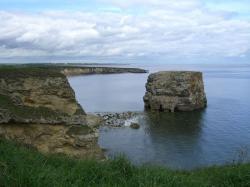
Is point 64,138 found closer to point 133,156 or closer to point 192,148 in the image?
point 133,156

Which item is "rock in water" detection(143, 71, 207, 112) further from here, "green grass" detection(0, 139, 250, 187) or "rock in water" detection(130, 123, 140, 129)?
"green grass" detection(0, 139, 250, 187)

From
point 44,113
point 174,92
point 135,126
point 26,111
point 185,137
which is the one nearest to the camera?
point 26,111

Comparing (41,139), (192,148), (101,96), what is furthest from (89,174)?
(101,96)

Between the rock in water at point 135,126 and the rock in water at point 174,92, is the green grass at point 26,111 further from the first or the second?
the rock in water at point 174,92

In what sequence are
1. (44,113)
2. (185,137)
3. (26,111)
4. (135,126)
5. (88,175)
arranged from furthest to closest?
(135,126)
(185,137)
(44,113)
(26,111)
(88,175)

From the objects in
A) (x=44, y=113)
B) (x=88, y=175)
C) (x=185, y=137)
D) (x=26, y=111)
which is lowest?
(x=185, y=137)

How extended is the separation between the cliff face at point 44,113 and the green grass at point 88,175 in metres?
15.3

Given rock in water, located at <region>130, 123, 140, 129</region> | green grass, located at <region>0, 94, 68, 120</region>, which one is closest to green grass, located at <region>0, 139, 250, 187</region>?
green grass, located at <region>0, 94, 68, 120</region>

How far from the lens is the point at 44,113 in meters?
29.1

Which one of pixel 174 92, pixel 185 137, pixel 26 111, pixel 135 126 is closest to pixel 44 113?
pixel 26 111

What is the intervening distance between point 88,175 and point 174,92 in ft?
224

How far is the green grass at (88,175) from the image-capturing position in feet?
30.2

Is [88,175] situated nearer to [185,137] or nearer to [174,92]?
[185,137]

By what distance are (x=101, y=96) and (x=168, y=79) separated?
113 feet
